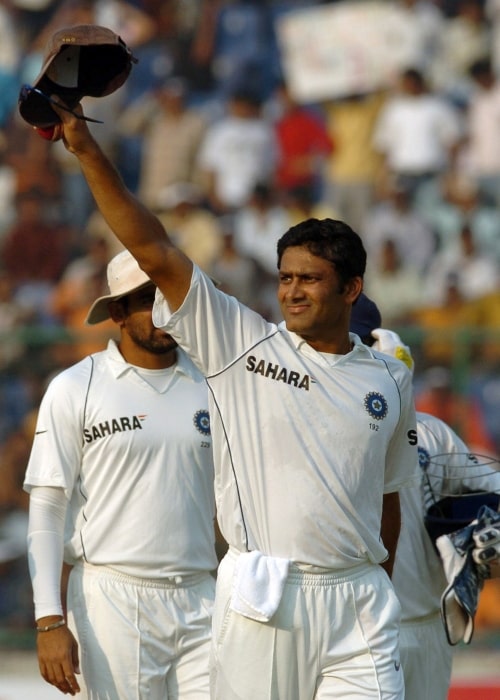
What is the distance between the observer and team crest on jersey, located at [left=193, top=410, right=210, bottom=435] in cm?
489

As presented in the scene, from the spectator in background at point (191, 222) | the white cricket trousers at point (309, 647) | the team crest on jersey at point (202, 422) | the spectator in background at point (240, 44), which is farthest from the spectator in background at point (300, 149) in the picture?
the white cricket trousers at point (309, 647)

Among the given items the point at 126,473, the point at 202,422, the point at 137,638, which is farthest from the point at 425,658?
the point at 126,473

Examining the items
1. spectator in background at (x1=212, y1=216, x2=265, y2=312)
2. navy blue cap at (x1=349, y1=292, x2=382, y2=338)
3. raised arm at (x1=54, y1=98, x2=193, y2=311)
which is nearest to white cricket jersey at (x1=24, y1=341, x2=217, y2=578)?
navy blue cap at (x1=349, y1=292, x2=382, y2=338)

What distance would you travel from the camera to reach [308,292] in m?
3.95

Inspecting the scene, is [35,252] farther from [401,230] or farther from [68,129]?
[68,129]

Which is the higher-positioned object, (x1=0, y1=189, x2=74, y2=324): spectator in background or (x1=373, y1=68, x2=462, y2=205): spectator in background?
(x1=373, y1=68, x2=462, y2=205): spectator in background

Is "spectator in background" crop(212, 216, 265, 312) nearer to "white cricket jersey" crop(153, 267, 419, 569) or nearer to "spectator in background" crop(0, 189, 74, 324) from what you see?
"spectator in background" crop(0, 189, 74, 324)

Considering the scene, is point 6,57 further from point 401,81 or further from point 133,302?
point 133,302

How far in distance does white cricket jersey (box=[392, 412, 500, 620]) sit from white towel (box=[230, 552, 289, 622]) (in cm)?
125

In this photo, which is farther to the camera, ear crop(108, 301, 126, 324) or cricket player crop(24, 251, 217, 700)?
ear crop(108, 301, 126, 324)

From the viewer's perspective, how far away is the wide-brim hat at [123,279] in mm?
4910

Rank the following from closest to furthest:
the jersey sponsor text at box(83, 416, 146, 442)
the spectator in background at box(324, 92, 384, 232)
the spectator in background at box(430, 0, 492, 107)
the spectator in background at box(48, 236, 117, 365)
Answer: the jersey sponsor text at box(83, 416, 146, 442) < the spectator in background at box(48, 236, 117, 365) < the spectator in background at box(324, 92, 384, 232) < the spectator in background at box(430, 0, 492, 107)

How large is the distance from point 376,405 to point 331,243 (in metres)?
0.52

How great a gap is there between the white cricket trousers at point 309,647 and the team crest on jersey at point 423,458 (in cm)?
113
